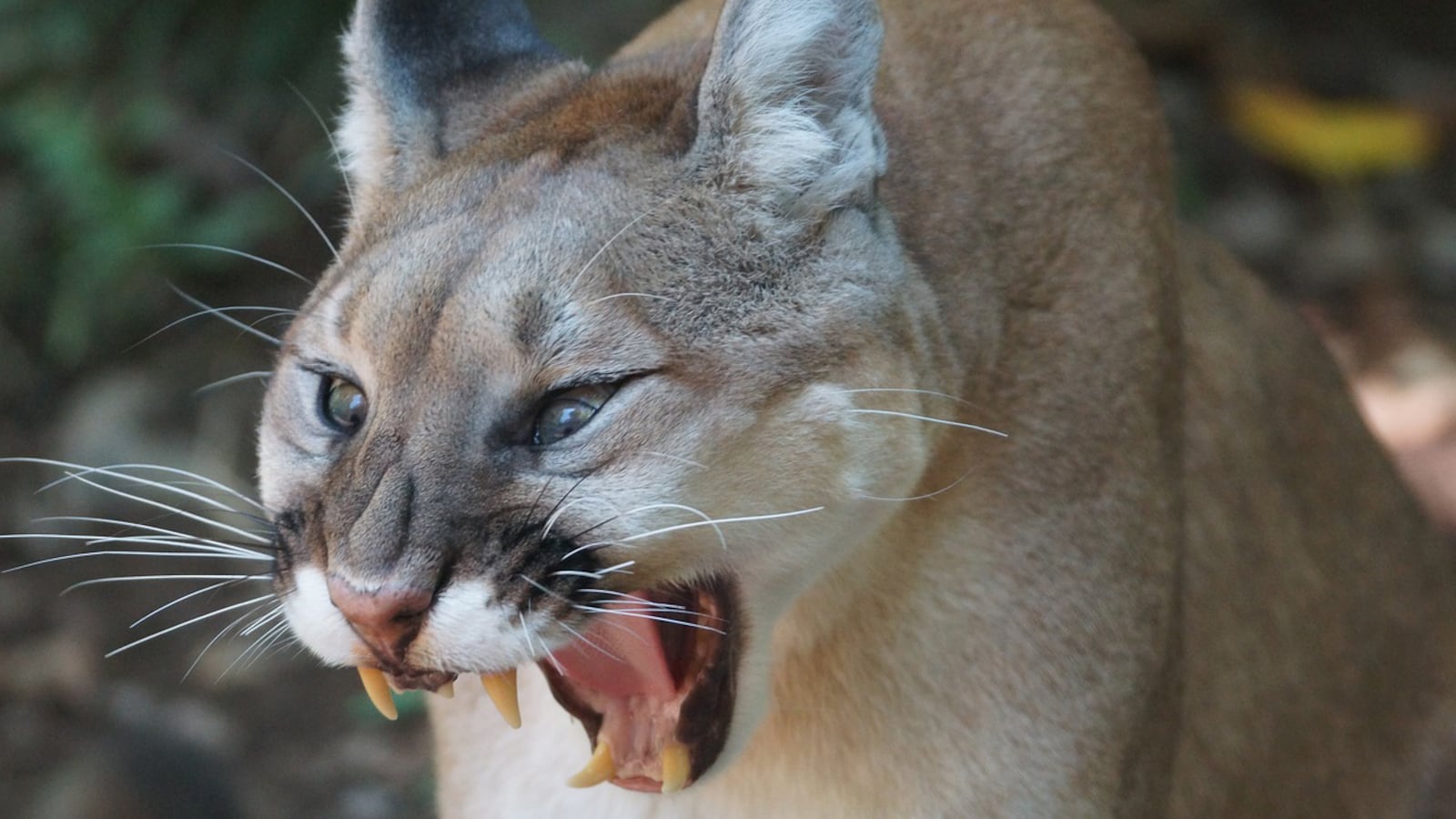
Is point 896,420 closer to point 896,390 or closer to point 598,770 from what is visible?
point 896,390

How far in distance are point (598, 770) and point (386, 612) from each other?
1.89 feet

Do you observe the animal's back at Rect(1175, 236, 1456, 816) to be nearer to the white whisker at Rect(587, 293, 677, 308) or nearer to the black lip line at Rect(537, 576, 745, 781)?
the black lip line at Rect(537, 576, 745, 781)

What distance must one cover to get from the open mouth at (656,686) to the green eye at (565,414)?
0.30 m

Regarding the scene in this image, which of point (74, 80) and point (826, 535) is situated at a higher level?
point (826, 535)

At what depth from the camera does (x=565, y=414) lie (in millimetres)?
2551

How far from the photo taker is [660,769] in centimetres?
281

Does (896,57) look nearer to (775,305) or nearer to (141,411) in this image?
(775,305)

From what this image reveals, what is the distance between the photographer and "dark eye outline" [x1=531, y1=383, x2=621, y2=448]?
8.34 ft

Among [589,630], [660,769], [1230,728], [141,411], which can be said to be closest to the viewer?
[589,630]

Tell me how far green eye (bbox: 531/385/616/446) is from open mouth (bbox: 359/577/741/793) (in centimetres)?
30

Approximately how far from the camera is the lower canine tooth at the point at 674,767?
2760 mm

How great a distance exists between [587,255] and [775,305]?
0.96 feet

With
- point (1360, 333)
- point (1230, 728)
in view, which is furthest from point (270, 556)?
point (1360, 333)

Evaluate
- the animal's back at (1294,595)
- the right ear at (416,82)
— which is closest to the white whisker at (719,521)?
the right ear at (416,82)
